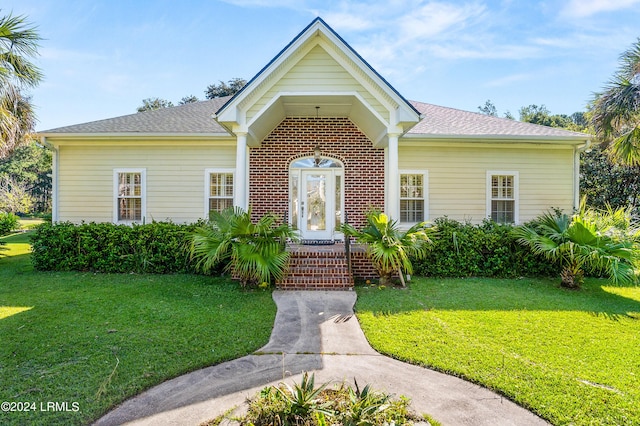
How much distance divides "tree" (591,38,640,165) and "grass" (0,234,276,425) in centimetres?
973

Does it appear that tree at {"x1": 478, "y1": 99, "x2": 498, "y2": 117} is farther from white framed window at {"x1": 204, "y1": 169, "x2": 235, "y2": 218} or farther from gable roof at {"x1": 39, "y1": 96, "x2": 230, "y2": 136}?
white framed window at {"x1": 204, "y1": 169, "x2": 235, "y2": 218}

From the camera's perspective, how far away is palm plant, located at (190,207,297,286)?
21.9ft

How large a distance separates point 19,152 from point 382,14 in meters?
56.5

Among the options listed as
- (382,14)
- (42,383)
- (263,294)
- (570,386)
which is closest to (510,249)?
(570,386)

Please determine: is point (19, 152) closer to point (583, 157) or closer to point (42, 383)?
point (42, 383)

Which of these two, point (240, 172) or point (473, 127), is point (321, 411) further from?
point (473, 127)

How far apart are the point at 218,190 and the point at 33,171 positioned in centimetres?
5342

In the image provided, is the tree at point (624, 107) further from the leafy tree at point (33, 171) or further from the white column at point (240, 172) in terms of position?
the leafy tree at point (33, 171)

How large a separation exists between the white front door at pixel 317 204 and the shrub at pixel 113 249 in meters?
3.40

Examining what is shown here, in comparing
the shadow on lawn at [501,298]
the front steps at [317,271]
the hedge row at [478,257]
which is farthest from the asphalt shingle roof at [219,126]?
the shadow on lawn at [501,298]

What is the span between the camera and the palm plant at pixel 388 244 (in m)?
6.96

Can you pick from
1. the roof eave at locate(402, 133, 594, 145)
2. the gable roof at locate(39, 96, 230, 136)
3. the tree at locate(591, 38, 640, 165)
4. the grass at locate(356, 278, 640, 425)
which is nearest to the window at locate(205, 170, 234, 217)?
the gable roof at locate(39, 96, 230, 136)

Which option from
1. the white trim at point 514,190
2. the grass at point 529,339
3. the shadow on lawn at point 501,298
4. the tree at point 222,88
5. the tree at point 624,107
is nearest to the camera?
the grass at point 529,339

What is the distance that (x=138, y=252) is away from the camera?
8336mm
